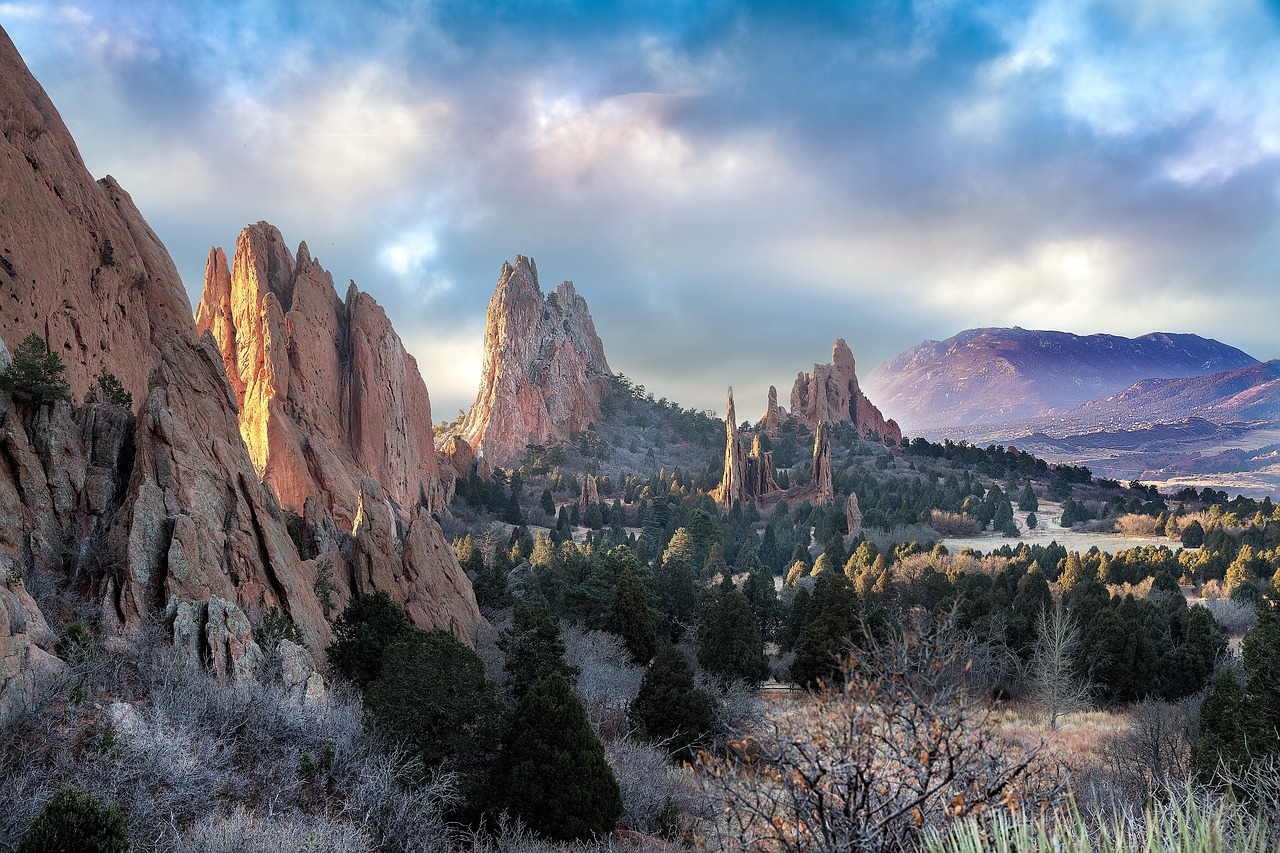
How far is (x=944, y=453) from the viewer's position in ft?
350

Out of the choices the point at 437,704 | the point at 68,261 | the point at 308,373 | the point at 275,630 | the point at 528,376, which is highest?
the point at 528,376

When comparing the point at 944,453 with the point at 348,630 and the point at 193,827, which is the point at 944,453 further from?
the point at 193,827

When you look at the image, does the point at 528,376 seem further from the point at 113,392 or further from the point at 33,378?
the point at 33,378

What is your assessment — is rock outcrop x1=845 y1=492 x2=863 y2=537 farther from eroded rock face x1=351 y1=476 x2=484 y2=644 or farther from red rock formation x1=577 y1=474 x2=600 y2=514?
eroded rock face x1=351 y1=476 x2=484 y2=644

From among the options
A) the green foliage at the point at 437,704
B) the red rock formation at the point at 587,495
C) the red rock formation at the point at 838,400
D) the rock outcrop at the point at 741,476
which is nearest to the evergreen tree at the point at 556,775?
the green foliage at the point at 437,704

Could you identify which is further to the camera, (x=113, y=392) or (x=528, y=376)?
(x=528, y=376)

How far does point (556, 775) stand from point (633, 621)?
18553 millimetres

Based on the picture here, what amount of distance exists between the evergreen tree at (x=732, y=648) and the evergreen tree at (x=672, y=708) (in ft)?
Answer: 25.2

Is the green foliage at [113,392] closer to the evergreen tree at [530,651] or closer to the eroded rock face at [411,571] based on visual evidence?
the eroded rock face at [411,571]

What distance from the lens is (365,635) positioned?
21.0 metres

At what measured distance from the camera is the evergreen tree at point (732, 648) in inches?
1266

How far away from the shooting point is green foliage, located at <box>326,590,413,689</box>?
20.7 m

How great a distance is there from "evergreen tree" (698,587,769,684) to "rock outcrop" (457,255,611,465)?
9192 centimetres

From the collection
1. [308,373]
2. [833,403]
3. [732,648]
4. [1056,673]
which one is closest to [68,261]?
[308,373]
